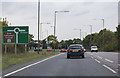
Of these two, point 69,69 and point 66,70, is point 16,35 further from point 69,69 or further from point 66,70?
point 66,70

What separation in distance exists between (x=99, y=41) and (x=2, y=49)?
81322 millimetres

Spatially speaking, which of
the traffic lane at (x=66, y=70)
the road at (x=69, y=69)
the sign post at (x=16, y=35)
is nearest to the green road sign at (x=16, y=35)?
the sign post at (x=16, y=35)

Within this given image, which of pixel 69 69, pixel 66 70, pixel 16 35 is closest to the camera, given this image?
pixel 66 70

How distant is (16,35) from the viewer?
101 ft

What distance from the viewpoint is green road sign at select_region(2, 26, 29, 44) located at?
101ft

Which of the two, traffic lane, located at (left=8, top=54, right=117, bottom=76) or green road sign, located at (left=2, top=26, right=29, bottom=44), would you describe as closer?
traffic lane, located at (left=8, top=54, right=117, bottom=76)

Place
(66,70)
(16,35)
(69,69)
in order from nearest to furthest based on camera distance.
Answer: (66,70) → (69,69) → (16,35)

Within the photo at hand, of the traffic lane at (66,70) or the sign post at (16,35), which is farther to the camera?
the sign post at (16,35)

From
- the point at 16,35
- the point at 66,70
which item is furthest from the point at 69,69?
the point at 16,35

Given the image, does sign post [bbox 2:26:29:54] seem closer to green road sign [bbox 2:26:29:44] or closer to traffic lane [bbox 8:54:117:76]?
green road sign [bbox 2:26:29:44]

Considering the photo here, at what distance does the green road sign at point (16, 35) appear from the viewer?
1207 inches

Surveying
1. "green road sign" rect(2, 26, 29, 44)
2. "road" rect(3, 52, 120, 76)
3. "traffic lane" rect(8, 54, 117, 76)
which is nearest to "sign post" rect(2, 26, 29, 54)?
"green road sign" rect(2, 26, 29, 44)

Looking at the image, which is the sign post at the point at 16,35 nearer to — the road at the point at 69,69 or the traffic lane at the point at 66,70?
the road at the point at 69,69

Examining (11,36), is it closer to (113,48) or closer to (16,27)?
(16,27)
